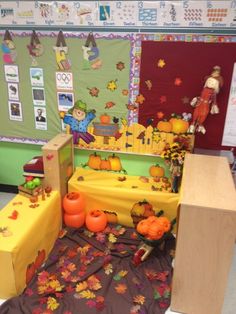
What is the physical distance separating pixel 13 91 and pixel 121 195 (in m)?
1.48

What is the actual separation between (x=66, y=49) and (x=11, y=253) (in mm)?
1759

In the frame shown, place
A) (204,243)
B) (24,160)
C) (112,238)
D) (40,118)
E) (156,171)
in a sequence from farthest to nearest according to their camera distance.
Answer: (24,160) → (40,118) → (156,171) → (112,238) → (204,243)

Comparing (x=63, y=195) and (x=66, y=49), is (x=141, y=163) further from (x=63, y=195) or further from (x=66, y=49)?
(x=66, y=49)

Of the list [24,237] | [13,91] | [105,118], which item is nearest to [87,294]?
[24,237]

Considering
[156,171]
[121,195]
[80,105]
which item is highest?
[80,105]

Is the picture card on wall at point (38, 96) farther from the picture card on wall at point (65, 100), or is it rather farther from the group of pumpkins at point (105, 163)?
the group of pumpkins at point (105, 163)

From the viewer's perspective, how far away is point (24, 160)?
3193mm

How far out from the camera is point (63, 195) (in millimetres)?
2740

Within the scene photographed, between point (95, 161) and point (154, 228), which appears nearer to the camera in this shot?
point (154, 228)

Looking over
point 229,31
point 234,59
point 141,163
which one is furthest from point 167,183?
point 229,31

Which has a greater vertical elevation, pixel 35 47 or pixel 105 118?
pixel 35 47

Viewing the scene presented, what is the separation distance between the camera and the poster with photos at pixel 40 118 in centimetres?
288

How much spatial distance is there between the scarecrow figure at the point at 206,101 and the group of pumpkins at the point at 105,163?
783mm

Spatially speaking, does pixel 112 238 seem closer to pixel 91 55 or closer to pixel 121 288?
pixel 121 288
